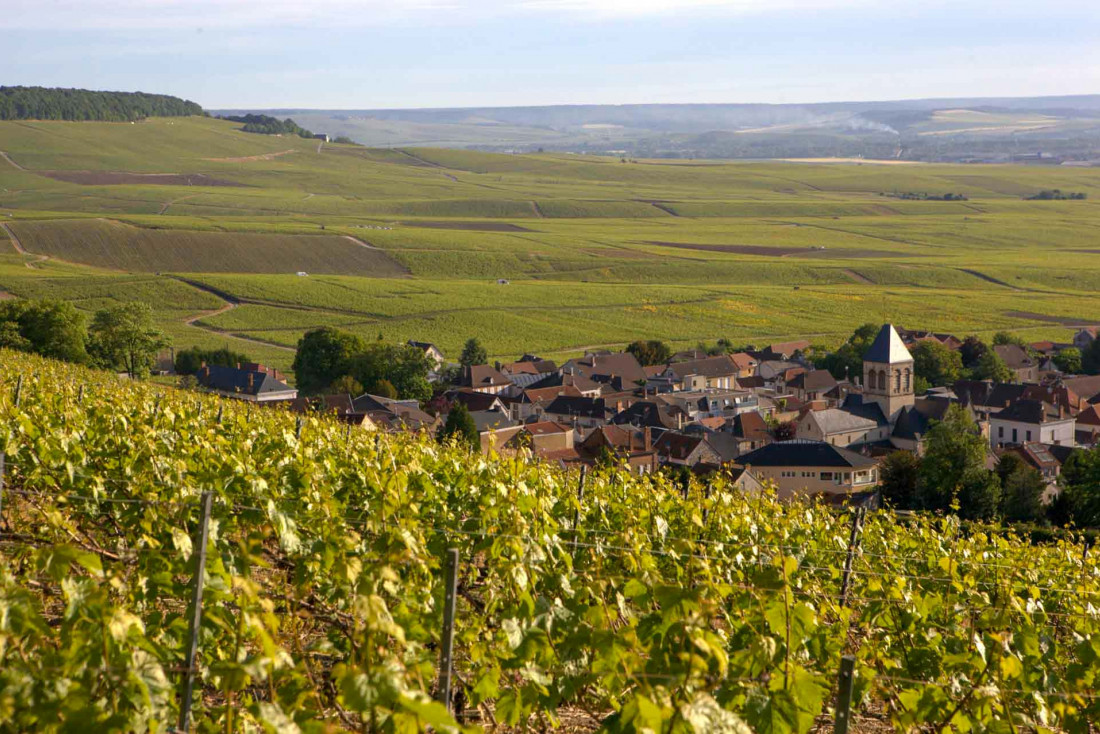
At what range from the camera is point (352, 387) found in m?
54.5

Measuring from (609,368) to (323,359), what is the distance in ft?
51.5

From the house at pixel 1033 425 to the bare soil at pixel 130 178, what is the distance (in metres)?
126

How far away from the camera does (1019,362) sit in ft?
231

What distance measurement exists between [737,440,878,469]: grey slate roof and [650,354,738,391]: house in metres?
18.6

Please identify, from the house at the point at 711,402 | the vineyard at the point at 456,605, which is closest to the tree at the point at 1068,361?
the house at the point at 711,402

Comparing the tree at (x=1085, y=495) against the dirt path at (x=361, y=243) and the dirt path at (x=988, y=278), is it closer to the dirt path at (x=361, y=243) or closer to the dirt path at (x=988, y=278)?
the dirt path at (x=988, y=278)

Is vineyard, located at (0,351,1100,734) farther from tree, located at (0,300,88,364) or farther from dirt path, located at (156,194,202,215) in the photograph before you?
dirt path, located at (156,194,202,215)

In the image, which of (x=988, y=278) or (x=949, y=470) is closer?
(x=949, y=470)

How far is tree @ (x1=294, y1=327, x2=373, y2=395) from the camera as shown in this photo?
58531 millimetres

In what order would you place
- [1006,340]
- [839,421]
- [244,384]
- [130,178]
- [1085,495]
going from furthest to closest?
[130,178] → [1006,340] → [839,421] → [244,384] → [1085,495]

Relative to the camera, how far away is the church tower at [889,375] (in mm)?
57375

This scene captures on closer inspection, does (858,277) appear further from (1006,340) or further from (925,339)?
(925,339)

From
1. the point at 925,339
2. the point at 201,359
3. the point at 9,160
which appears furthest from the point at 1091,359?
the point at 9,160

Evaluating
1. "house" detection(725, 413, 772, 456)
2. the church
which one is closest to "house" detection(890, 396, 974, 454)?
the church
